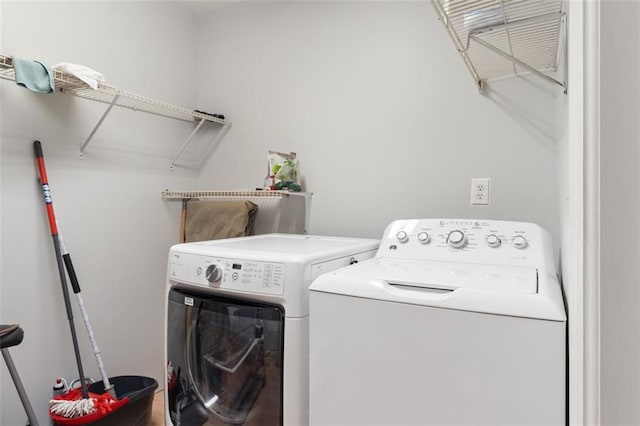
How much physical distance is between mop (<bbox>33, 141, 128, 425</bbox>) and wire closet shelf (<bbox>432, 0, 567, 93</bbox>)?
171 centimetres

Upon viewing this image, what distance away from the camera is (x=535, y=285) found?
38.3 inches

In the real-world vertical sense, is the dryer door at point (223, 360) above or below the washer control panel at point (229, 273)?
below

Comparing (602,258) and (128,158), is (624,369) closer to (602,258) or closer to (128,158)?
(602,258)

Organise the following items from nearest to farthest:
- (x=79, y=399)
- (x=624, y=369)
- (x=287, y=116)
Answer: (x=624, y=369)
(x=79, y=399)
(x=287, y=116)

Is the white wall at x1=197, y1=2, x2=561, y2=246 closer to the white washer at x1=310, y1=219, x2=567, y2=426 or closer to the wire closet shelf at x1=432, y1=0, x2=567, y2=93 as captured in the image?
the wire closet shelf at x1=432, y1=0, x2=567, y2=93

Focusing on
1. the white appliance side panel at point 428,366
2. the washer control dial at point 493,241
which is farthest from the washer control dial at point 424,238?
the white appliance side panel at point 428,366

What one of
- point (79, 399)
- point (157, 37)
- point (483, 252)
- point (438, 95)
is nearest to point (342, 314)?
point (483, 252)

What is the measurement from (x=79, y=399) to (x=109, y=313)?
468 mm

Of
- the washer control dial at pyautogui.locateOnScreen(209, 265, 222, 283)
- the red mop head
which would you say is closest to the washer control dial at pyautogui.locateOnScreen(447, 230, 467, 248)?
the washer control dial at pyautogui.locateOnScreen(209, 265, 222, 283)

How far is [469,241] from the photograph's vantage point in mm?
1381

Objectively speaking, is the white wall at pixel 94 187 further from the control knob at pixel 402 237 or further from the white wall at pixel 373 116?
the control knob at pixel 402 237

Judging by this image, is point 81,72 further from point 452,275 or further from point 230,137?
point 452,275

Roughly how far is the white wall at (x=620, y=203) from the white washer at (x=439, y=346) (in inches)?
15.8

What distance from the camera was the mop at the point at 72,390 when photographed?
155cm
